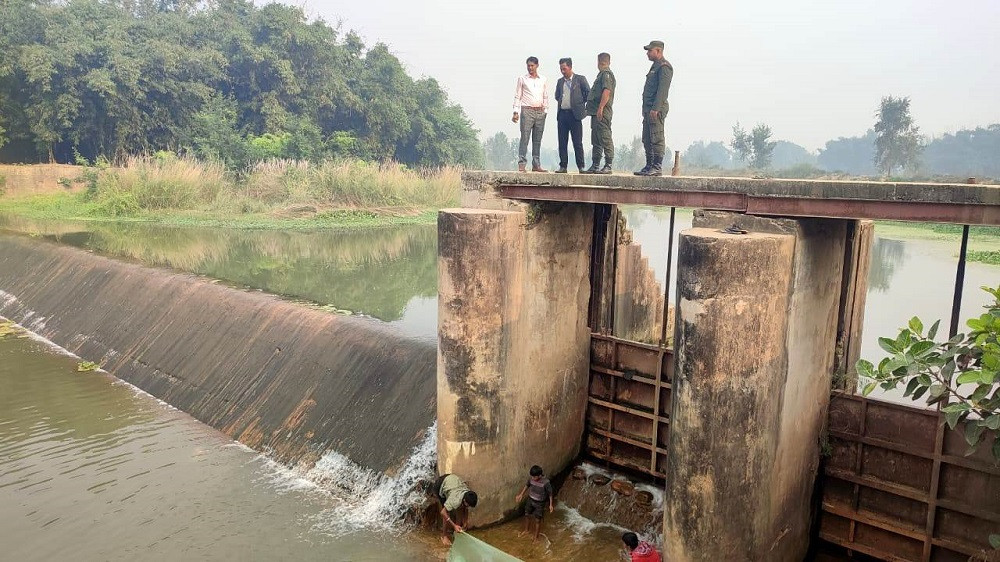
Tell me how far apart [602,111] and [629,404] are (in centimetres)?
300

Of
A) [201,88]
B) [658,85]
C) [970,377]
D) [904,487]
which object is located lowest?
[904,487]

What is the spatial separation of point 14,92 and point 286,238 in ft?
60.8

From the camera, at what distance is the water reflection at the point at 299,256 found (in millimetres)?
15391

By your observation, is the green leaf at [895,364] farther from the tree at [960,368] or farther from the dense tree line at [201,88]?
the dense tree line at [201,88]

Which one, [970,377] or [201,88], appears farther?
[201,88]

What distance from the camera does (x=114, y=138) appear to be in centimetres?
3167

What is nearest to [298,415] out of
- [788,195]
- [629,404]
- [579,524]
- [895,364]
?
[579,524]

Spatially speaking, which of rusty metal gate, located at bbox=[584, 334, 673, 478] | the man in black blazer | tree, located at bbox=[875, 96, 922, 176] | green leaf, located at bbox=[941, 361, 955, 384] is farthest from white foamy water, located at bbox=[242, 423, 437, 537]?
tree, located at bbox=[875, 96, 922, 176]

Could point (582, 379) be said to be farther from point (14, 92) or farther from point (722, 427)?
point (14, 92)

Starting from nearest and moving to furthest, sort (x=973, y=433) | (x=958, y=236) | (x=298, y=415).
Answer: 1. (x=973, y=433)
2. (x=298, y=415)
3. (x=958, y=236)

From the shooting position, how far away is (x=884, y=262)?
1923 centimetres

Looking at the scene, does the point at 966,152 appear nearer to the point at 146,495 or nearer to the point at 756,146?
the point at 756,146

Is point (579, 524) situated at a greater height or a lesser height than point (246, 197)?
lesser

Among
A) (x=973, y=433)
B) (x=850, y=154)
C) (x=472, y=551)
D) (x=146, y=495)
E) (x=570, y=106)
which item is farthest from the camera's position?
(x=850, y=154)
